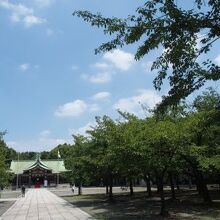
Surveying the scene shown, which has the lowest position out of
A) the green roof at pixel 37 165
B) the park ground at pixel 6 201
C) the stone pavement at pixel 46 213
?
the stone pavement at pixel 46 213

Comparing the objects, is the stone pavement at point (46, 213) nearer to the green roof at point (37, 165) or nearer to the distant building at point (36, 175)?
the distant building at point (36, 175)

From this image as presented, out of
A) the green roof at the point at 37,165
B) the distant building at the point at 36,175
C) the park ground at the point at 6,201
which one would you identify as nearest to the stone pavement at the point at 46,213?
the park ground at the point at 6,201

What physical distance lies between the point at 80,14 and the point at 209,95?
2500cm

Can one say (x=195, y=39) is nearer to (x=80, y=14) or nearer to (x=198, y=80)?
(x=198, y=80)

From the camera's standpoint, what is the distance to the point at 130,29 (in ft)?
20.3

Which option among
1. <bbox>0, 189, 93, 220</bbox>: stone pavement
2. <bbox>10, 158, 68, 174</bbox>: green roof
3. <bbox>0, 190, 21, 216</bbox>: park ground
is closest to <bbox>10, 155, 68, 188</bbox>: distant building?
<bbox>10, 158, 68, 174</bbox>: green roof

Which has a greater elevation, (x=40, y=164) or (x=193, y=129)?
(x=40, y=164)

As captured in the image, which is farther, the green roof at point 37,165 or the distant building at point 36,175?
the green roof at point 37,165

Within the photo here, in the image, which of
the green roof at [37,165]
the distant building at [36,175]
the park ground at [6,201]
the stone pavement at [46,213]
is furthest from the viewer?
the green roof at [37,165]

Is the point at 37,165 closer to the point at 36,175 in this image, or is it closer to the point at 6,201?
the point at 36,175

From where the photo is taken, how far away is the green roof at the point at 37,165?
96.7 m

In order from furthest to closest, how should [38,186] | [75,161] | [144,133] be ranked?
[38,186] → [75,161] → [144,133]

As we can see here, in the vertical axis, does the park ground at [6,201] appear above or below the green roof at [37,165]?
below

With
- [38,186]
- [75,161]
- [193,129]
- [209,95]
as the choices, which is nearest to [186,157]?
[193,129]
